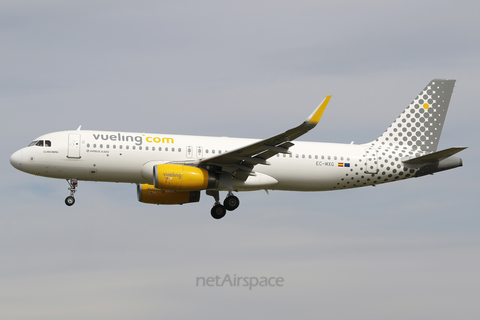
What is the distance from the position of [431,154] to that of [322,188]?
19.2ft

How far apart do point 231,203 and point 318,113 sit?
777 cm

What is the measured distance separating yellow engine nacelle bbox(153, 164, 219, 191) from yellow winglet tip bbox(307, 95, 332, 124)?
6644 mm

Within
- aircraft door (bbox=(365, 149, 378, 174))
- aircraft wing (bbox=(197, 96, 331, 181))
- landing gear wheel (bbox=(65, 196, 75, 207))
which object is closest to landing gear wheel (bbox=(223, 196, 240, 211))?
aircraft wing (bbox=(197, 96, 331, 181))

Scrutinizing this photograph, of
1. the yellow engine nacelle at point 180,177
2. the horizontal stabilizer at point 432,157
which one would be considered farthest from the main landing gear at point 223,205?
the horizontal stabilizer at point 432,157

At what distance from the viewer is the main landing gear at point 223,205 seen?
33.5 m

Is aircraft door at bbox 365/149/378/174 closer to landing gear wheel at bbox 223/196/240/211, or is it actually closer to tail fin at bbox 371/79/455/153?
tail fin at bbox 371/79/455/153

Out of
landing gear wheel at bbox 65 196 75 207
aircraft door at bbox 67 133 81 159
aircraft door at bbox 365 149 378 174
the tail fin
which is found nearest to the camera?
aircraft door at bbox 67 133 81 159

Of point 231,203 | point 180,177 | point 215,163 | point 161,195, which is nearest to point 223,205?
point 231,203

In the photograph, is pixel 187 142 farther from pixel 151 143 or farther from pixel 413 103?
pixel 413 103

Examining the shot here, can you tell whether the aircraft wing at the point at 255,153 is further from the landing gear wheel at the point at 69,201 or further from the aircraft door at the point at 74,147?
the landing gear wheel at the point at 69,201

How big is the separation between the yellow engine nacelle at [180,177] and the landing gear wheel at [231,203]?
169 centimetres

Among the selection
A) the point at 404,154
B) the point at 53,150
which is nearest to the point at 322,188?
the point at 404,154

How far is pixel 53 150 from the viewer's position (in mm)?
32500

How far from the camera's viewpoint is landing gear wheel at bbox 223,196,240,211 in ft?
110
